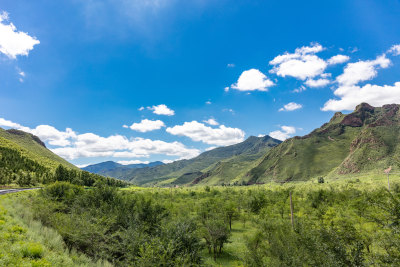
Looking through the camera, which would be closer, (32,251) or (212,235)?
(32,251)

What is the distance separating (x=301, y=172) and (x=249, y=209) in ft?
525

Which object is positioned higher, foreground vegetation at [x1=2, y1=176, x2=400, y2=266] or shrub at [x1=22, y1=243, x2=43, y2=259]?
shrub at [x1=22, y1=243, x2=43, y2=259]

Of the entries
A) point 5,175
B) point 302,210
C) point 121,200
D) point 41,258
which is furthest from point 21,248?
point 5,175

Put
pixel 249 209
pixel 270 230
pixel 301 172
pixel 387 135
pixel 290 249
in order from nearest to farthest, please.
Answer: pixel 290 249 < pixel 270 230 < pixel 249 209 < pixel 387 135 < pixel 301 172

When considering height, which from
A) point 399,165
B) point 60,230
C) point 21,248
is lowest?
point 60,230

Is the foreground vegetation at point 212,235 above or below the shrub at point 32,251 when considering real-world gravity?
below

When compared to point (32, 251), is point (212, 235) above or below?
below

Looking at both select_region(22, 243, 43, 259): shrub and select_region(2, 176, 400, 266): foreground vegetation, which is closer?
select_region(22, 243, 43, 259): shrub

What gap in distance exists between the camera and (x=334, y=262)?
14438 millimetres

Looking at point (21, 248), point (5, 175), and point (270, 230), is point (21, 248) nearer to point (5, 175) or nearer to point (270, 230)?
point (270, 230)

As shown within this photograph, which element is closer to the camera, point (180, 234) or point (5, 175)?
point (180, 234)

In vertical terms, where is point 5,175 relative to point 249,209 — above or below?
above

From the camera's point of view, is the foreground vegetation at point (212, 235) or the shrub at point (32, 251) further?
the foreground vegetation at point (212, 235)

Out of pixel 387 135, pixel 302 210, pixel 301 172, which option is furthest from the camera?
pixel 301 172
